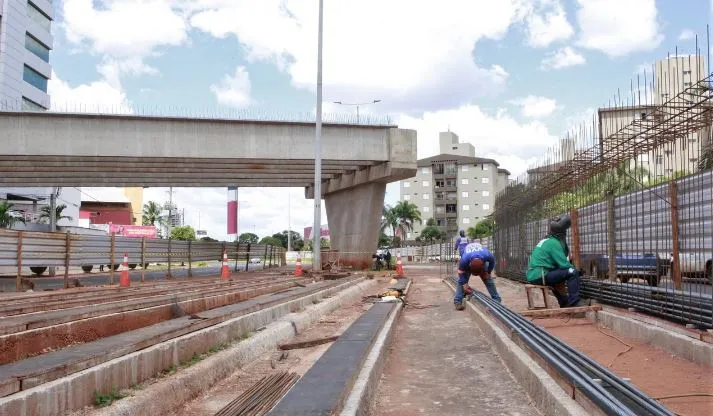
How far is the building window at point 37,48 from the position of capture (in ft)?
178

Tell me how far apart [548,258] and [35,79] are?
60.1 metres

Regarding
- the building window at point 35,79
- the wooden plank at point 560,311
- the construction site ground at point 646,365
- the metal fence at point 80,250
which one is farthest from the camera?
the building window at point 35,79

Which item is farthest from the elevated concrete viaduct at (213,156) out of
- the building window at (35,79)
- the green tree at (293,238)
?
the green tree at (293,238)

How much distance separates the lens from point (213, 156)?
2622cm

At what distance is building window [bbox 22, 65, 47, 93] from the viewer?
5434 centimetres

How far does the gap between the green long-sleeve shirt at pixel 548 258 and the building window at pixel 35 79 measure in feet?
189

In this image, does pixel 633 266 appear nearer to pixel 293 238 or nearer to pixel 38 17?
pixel 38 17

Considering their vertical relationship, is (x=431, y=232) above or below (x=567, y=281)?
above

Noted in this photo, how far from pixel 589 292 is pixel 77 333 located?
734 centimetres

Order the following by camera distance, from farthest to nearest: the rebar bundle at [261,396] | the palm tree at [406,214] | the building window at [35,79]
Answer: the palm tree at [406,214], the building window at [35,79], the rebar bundle at [261,396]

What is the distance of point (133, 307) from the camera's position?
7934 mm

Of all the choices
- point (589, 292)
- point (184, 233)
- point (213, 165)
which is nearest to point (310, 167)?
point (213, 165)

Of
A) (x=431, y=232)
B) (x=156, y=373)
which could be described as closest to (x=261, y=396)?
(x=156, y=373)

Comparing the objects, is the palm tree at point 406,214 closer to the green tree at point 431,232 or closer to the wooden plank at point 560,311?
the green tree at point 431,232
